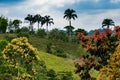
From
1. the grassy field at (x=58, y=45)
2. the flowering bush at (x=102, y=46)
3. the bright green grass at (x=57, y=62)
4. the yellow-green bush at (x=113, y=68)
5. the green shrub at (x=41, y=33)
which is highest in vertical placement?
the flowering bush at (x=102, y=46)

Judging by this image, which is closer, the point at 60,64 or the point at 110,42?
the point at 110,42

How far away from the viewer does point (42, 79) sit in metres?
88.1

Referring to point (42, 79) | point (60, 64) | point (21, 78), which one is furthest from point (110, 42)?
point (60, 64)

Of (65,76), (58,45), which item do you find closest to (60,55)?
(58,45)

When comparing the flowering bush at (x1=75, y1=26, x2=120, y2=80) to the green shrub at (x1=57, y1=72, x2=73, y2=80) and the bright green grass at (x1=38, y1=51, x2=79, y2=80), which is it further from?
the bright green grass at (x1=38, y1=51, x2=79, y2=80)

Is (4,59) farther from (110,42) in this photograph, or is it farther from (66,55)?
(66,55)

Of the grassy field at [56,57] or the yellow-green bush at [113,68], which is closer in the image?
the yellow-green bush at [113,68]

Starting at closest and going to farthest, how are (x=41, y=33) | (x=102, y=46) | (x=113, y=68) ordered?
(x=113, y=68) < (x=102, y=46) < (x=41, y=33)

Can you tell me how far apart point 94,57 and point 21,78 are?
38338 mm

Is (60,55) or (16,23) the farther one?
(16,23)

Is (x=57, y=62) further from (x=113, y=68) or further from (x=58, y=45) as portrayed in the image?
(x=113, y=68)

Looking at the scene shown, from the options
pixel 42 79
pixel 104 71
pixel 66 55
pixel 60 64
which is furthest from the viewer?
pixel 66 55

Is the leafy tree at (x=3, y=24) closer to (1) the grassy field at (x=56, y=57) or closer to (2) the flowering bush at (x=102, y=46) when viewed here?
(1) the grassy field at (x=56, y=57)

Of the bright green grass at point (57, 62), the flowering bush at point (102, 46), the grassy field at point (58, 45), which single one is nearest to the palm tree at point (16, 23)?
the grassy field at point (58, 45)
